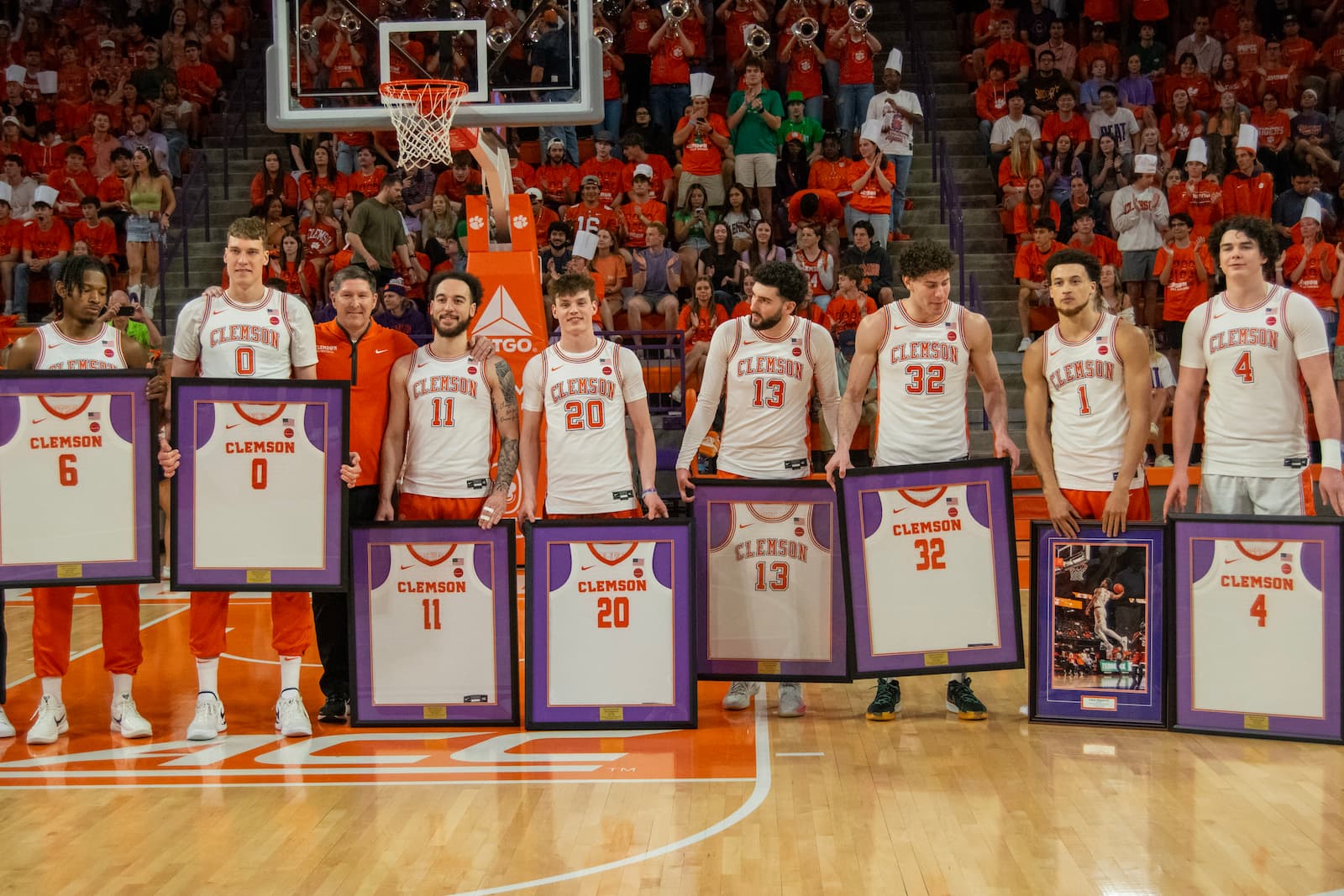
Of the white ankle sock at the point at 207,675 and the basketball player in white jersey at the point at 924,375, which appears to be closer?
the white ankle sock at the point at 207,675

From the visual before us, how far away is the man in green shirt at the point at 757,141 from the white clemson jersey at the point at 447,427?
352 inches

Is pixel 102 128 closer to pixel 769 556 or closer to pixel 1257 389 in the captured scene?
pixel 769 556

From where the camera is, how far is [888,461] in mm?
7062

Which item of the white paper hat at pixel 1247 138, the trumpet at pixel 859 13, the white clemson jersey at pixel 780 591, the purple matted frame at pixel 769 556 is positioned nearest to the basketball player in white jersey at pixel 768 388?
the purple matted frame at pixel 769 556

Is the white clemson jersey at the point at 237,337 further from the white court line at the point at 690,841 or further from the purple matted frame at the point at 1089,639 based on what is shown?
the purple matted frame at the point at 1089,639

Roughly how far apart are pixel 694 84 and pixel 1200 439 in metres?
6.57

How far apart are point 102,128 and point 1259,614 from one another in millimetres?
14177

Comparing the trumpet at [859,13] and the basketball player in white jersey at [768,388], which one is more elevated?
the trumpet at [859,13]

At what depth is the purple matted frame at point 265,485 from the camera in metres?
6.51

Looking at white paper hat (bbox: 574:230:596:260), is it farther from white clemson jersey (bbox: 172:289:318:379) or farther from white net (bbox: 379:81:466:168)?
white clemson jersey (bbox: 172:289:318:379)

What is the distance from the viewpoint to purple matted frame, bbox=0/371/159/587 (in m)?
6.49

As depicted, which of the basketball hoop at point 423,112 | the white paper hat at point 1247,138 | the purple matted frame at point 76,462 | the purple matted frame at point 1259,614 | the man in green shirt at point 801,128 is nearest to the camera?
the purple matted frame at point 1259,614

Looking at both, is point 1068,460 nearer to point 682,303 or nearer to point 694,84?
point 682,303

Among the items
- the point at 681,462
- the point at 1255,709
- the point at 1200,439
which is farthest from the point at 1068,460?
the point at 1200,439
